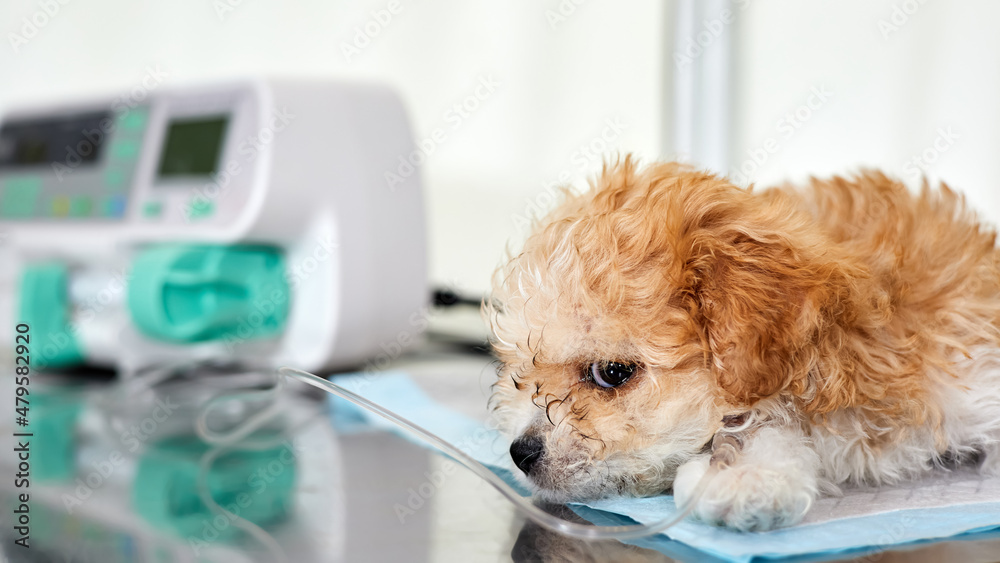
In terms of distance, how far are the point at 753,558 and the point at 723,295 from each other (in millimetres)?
263

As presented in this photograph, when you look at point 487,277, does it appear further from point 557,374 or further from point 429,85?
point 557,374

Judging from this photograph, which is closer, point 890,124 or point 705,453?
point 705,453

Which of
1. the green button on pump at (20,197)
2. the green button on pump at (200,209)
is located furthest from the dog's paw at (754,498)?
the green button on pump at (20,197)

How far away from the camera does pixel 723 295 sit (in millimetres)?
777

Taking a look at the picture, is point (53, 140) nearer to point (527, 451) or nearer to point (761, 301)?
point (527, 451)

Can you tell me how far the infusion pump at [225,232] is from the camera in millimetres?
1393

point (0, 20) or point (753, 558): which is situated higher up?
point (0, 20)

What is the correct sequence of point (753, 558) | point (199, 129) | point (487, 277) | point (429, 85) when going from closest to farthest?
point (753, 558) → point (199, 129) → point (429, 85) → point (487, 277)

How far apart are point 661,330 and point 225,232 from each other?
35.2 inches

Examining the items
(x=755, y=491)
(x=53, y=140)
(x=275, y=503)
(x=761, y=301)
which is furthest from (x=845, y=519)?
(x=53, y=140)

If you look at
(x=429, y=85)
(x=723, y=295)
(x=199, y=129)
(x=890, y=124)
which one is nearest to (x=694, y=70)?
(x=890, y=124)

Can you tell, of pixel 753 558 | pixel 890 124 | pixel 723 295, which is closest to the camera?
pixel 753 558

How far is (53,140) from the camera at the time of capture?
5.36ft

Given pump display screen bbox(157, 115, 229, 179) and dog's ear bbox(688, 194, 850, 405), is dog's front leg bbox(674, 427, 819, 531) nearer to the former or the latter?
dog's ear bbox(688, 194, 850, 405)
